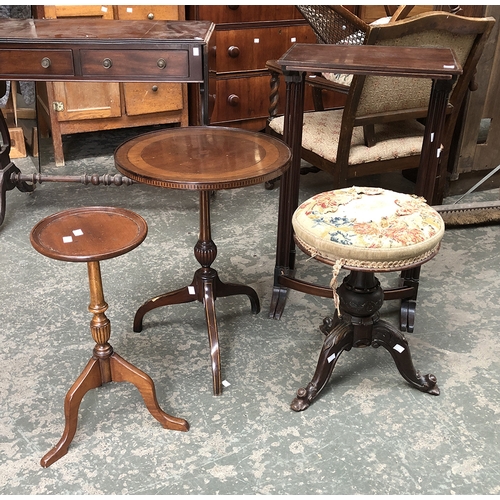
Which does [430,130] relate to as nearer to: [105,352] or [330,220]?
[330,220]

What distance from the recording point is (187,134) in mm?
2268

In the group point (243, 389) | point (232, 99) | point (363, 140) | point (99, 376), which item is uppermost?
point (363, 140)

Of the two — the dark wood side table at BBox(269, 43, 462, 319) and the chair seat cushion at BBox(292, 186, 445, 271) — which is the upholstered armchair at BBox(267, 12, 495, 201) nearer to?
the dark wood side table at BBox(269, 43, 462, 319)

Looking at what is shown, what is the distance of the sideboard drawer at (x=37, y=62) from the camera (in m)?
2.90

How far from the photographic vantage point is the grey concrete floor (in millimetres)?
1825

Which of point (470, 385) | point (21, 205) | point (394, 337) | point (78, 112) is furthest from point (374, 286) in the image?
point (78, 112)

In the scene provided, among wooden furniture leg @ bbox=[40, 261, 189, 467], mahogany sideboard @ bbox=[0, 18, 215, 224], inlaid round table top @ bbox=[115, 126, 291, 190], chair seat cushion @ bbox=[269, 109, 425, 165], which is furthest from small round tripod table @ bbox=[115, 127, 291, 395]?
chair seat cushion @ bbox=[269, 109, 425, 165]

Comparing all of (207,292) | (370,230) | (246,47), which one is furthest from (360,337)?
(246,47)

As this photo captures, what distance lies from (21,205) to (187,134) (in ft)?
5.34

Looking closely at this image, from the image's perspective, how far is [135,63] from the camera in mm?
2908

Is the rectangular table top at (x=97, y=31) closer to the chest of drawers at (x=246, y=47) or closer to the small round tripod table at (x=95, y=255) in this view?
the chest of drawers at (x=246, y=47)

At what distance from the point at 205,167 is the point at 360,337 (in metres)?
0.77

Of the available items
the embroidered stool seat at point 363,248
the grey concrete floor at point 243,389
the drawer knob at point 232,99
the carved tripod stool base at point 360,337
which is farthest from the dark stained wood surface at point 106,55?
the carved tripod stool base at point 360,337

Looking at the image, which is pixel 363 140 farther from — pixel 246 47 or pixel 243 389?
pixel 243 389
